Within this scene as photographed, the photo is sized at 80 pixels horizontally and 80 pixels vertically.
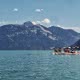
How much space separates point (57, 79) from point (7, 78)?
13.7 metres

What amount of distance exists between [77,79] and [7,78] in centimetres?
1884

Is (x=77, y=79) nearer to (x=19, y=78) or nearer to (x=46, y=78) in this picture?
(x=46, y=78)

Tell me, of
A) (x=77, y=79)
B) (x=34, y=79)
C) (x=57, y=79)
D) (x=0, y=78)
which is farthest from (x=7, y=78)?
(x=77, y=79)

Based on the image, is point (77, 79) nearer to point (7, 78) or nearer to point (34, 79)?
point (34, 79)

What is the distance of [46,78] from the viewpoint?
7775 centimetres

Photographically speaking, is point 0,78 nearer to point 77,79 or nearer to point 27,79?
point 27,79

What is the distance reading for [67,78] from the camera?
77.4 metres

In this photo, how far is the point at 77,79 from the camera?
7438cm

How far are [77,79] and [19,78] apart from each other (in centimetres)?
1556

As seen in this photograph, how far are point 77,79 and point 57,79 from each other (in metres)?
5.20

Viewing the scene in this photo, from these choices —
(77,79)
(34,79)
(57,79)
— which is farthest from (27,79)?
(77,79)

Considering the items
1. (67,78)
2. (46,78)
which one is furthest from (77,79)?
(46,78)

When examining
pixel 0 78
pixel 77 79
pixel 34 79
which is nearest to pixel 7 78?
pixel 0 78

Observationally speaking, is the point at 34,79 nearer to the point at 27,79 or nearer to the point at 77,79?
the point at 27,79
